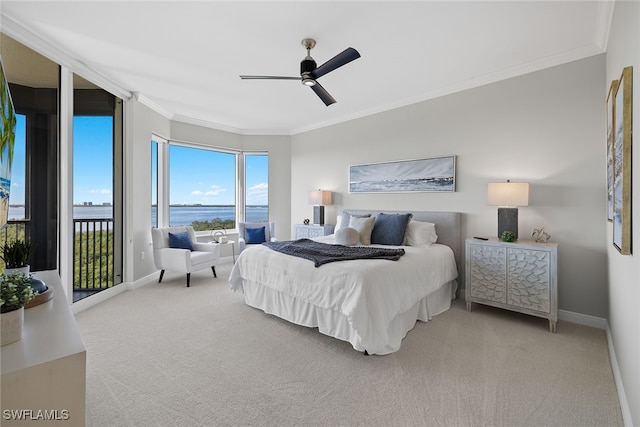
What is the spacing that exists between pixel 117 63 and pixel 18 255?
2.63 metres

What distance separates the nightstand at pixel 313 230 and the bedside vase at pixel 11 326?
166 inches

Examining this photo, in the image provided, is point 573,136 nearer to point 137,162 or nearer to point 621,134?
point 621,134

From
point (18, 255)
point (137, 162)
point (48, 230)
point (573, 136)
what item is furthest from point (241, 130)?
point (573, 136)

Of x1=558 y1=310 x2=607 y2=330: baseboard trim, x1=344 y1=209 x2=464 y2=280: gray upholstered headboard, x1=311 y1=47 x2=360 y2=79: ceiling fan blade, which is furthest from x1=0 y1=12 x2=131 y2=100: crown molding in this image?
x1=558 y1=310 x2=607 y2=330: baseboard trim

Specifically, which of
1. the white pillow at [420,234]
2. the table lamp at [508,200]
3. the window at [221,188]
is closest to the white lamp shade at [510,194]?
the table lamp at [508,200]

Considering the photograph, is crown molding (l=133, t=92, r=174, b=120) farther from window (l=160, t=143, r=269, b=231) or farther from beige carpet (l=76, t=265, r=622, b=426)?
beige carpet (l=76, t=265, r=622, b=426)

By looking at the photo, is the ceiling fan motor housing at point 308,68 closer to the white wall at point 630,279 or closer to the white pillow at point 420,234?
the white wall at point 630,279

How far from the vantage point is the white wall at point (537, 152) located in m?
2.93

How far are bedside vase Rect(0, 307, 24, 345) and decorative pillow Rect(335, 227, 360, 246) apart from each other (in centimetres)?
294

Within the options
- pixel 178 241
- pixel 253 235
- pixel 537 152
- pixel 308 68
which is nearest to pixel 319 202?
pixel 253 235

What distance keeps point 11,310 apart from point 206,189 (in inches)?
226

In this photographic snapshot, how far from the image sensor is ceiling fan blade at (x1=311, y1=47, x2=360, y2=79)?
237 centimetres

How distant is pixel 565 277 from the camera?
3.08m

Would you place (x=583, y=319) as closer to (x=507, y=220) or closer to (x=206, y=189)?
(x=507, y=220)
